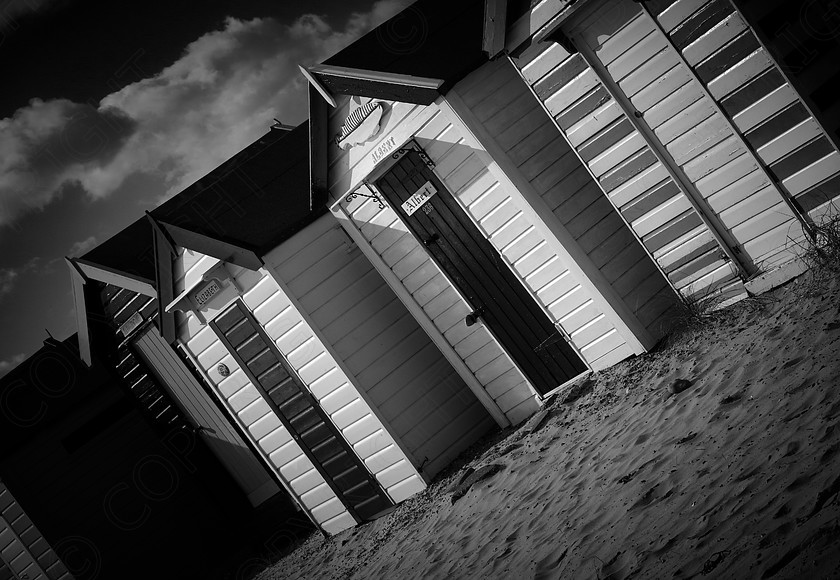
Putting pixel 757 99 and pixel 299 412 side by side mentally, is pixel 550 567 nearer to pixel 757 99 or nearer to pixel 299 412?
pixel 757 99

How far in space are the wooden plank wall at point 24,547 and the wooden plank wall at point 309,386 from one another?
23.2 ft

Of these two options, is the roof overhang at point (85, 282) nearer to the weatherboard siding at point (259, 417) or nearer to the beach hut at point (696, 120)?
the weatherboard siding at point (259, 417)

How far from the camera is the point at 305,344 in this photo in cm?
884

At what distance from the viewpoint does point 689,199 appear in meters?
6.45

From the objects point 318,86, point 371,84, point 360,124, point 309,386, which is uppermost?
point 318,86

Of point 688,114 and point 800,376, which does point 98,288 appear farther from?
point 800,376

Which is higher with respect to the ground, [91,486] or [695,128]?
[91,486]

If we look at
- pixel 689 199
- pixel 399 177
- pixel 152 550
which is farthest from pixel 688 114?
pixel 152 550

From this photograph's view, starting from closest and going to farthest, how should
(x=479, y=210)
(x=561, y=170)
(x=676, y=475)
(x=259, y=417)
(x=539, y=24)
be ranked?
(x=676, y=475), (x=539, y=24), (x=561, y=170), (x=479, y=210), (x=259, y=417)

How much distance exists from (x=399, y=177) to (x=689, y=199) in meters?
3.44

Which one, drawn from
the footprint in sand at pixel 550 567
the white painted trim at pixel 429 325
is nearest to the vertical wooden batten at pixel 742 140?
the footprint in sand at pixel 550 567

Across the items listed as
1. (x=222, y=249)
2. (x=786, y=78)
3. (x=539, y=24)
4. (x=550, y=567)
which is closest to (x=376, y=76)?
(x=539, y=24)

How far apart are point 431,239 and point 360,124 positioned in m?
1.71

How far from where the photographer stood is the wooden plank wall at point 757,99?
18.6ft
